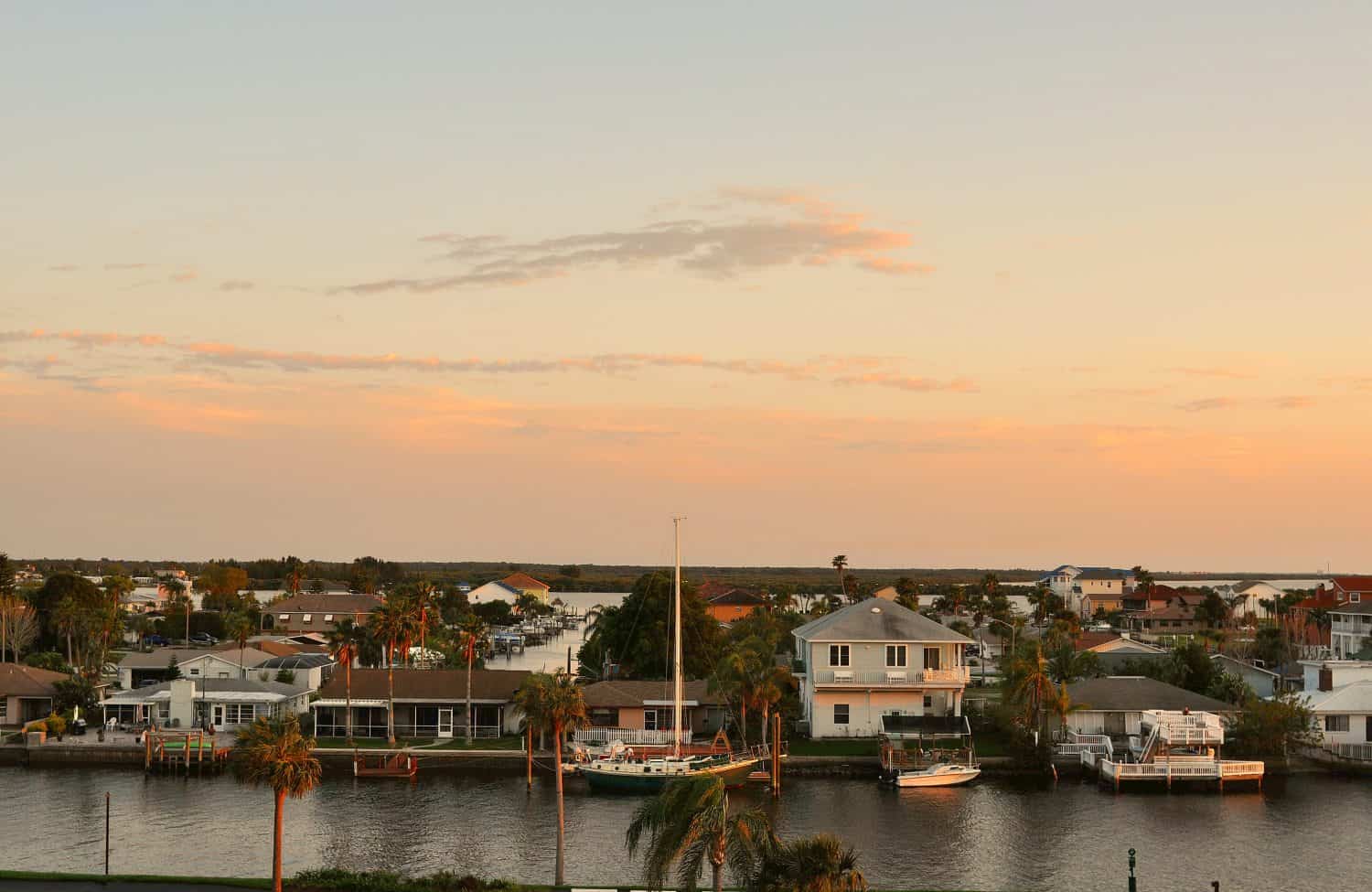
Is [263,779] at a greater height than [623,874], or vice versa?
[263,779]

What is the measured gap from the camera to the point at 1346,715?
73.8 meters

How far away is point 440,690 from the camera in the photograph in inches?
3162

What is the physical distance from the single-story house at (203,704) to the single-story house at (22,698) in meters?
3.46

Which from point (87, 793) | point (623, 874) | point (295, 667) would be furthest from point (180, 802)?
point (295, 667)

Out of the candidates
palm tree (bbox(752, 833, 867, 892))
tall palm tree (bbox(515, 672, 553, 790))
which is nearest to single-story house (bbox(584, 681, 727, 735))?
tall palm tree (bbox(515, 672, 553, 790))

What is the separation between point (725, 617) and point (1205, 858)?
142407mm

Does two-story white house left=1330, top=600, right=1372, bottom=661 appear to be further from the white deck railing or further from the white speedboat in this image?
the white deck railing

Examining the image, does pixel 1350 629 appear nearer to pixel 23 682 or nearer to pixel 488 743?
pixel 488 743

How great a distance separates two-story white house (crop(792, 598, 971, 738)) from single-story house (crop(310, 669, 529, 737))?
1673cm

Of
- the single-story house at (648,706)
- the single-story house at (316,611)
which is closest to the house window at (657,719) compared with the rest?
the single-story house at (648,706)

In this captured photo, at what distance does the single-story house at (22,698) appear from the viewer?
8462 cm

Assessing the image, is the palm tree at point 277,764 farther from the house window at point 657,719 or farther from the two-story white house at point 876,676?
the two-story white house at point 876,676

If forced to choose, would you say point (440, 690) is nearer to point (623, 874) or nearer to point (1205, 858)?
point (623, 874)

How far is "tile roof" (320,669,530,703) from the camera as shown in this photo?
79750mm
